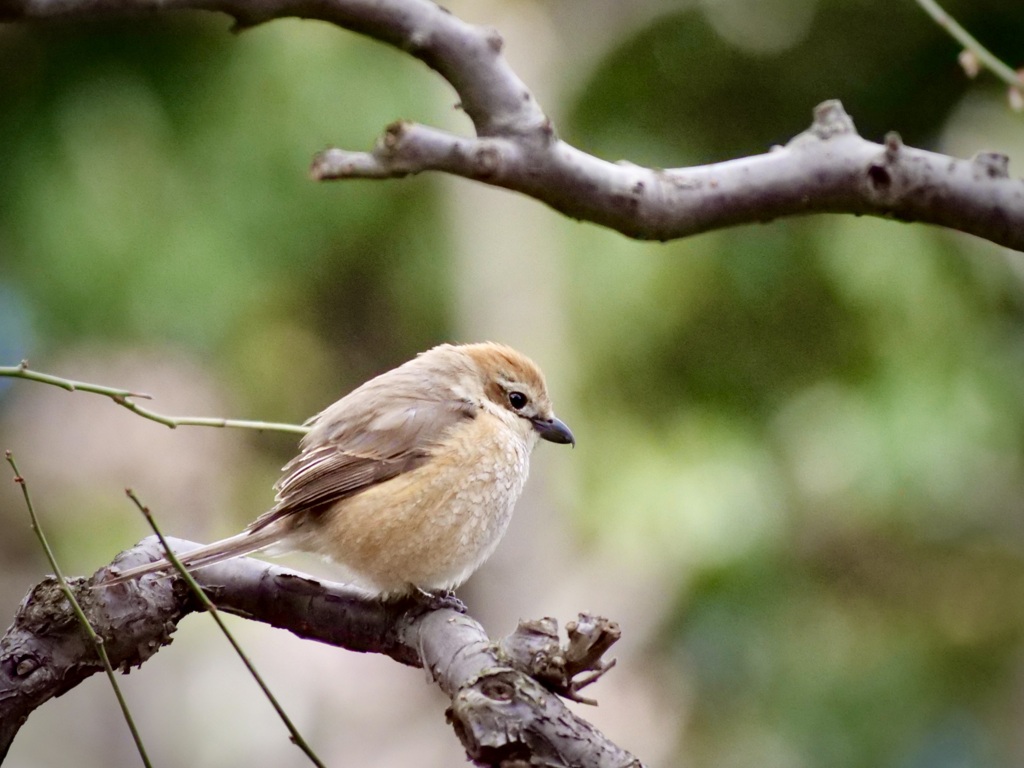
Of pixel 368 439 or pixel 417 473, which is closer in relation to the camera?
pixel 417 473

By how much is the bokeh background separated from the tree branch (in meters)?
3.38

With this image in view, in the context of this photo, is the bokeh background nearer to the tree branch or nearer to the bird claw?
the bird claw

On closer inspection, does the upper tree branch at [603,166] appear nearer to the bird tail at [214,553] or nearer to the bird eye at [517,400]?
the bird tail at [214,553]

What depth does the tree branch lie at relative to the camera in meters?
1.81

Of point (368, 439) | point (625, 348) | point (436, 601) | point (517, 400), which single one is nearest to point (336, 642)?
point (436, 601)

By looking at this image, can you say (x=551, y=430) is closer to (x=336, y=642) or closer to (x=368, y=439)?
(x=368, y=439)

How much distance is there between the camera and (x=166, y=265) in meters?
6.07

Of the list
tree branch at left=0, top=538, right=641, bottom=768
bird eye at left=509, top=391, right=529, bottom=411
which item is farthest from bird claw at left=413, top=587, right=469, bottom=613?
bird eye at left=509, top=391, right=529, bottom=411

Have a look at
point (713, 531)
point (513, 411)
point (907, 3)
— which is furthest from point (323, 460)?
point (907, 3)

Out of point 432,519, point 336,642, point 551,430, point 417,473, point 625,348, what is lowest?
point 336,642

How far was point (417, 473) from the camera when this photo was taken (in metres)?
3.27

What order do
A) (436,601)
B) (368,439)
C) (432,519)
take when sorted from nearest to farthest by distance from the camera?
(436,601)
(432,519)
(368,439)

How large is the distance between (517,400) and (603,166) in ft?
5.62

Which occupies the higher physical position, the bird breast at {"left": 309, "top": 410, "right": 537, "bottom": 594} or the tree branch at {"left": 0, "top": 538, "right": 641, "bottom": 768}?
the bird breast at {"left": 309, "top": 410, "right": 537, "bottom": 594}
